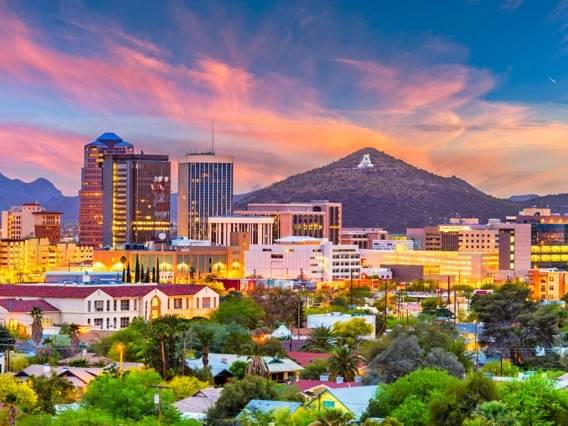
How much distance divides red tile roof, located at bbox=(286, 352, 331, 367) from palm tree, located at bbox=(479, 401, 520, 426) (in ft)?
99.8

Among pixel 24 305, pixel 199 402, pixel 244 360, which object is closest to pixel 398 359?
pixel 244 360

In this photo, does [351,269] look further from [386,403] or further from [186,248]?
[386,403]

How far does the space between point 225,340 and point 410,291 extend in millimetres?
94127

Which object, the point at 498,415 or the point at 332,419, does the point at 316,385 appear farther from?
the point at 498,415

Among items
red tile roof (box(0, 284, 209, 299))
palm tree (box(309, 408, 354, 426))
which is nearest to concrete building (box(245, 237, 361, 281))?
red tile roof (box(0, 284, 209, 299))

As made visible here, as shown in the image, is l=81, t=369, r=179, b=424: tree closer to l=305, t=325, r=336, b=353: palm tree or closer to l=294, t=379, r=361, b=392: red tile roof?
l=294, t=379, r=361, b=392: red tile roof

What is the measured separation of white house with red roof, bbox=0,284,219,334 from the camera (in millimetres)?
94125

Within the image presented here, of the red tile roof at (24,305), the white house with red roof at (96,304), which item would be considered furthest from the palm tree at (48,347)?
the red tile roof at (24,305)

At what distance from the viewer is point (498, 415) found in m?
38.7

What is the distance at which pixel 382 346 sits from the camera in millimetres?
66062

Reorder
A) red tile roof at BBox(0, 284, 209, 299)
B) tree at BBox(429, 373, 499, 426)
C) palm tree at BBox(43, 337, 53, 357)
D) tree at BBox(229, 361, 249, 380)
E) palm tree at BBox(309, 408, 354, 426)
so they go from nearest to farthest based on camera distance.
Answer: palm tree at BBox(309, 408, 354, 426) < tree at BBox(429, 373, 499, 426) < tree at BBox(229, 361, 249, 380) < palm tree at BBox(43, 337, 53, 357) < red tile roof at BBox(0, 284, 209, 299)

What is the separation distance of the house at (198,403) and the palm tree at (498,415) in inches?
547

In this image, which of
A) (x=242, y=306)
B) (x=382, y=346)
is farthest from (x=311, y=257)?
(x=382, y=346)

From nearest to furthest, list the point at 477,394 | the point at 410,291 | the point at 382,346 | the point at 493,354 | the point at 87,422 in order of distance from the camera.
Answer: the point at 87,422
the point at 477,394
the point at 382,346
the point at 493,354
the point at 410,291
